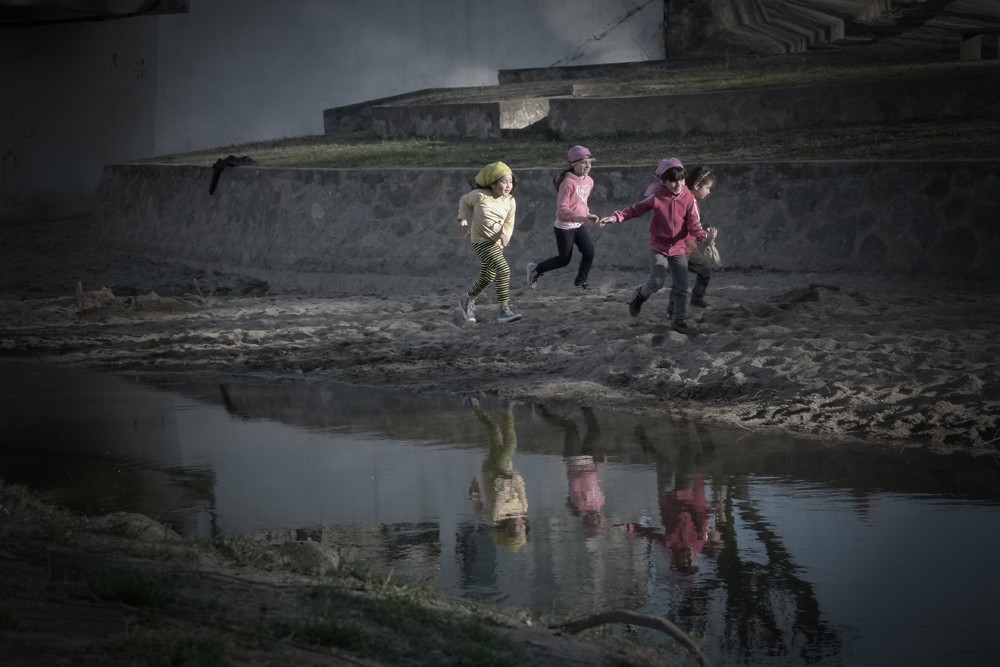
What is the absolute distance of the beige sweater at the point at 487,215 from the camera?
12250mm

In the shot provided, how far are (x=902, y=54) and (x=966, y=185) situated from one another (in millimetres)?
8854

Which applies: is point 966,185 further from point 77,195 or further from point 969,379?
point 77,195

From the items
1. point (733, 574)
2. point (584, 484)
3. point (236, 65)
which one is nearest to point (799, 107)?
point (584, 484)

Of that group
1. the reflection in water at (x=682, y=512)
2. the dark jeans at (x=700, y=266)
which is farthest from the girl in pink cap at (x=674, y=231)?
the reflection in water at (x=682, y=512)

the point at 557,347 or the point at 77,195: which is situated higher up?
the point at 77,195

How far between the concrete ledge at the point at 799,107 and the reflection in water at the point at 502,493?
8.86m

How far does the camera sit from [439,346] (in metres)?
12.0

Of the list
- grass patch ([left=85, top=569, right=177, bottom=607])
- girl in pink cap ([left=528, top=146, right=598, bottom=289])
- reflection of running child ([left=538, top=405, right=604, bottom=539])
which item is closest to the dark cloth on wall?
girl in pink cap ([left=528, top=146, right=598, bottom=289])

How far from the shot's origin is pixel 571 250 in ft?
43.8

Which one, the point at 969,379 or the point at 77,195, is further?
the point at 77,195

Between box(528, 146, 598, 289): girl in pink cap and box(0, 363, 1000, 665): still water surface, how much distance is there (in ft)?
10.7

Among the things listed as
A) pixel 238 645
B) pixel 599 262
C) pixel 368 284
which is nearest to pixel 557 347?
pixel 599 262

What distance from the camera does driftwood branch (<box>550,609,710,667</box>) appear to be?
4.77 meters

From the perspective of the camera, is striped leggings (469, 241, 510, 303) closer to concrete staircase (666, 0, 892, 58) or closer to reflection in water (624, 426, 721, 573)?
reflection in water (624, 426, 721, 573)
